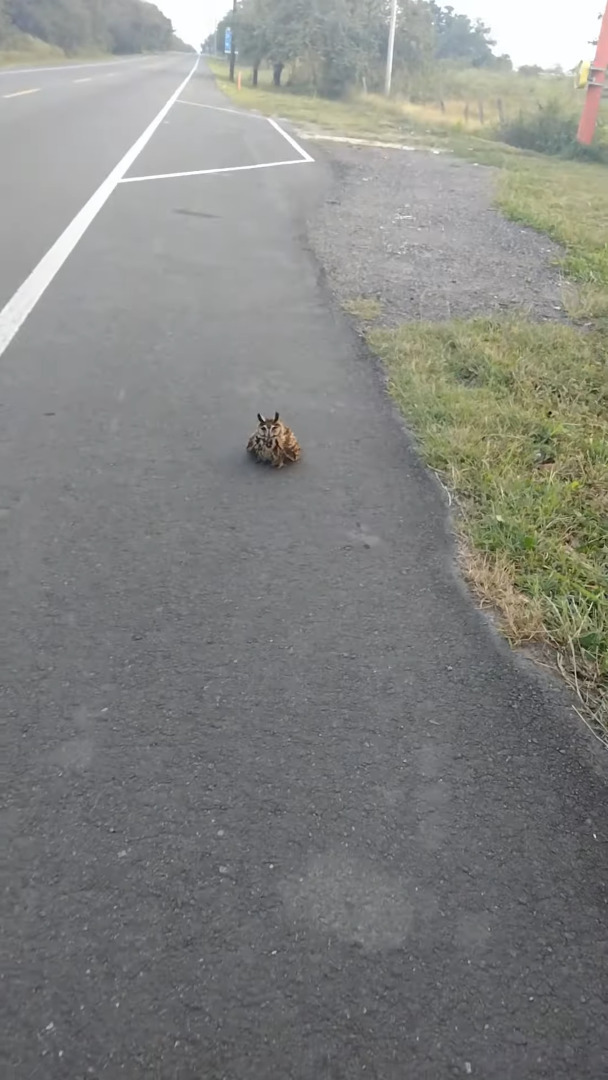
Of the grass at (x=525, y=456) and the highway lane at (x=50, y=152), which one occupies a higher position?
the highway lane at (x=50, y=152)

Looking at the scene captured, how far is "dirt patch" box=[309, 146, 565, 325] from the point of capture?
7.70m

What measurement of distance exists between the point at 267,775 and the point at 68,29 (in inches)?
3006

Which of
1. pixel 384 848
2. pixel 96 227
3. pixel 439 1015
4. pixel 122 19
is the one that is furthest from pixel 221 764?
pixel 122 19

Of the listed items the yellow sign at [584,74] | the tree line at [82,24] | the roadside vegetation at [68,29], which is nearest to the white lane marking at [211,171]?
the yellow sign at [584,74]

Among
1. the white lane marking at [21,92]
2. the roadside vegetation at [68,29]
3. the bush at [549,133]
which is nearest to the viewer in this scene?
the bush at [549,133]

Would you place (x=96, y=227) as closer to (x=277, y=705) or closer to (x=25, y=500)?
(x=25, y=500)

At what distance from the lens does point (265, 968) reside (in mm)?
2088

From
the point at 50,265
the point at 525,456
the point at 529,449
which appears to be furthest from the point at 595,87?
the point at 525,456

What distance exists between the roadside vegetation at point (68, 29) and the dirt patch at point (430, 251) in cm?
3620

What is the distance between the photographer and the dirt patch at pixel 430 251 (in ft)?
25.2

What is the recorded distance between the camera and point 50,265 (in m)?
7.61

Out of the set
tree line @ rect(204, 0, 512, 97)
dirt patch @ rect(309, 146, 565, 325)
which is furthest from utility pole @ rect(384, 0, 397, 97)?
dirt patch @ rect(309, 146, 565, 325)

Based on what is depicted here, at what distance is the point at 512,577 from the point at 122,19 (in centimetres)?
10570

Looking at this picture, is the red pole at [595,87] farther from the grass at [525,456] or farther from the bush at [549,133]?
the grass at [525,456]
